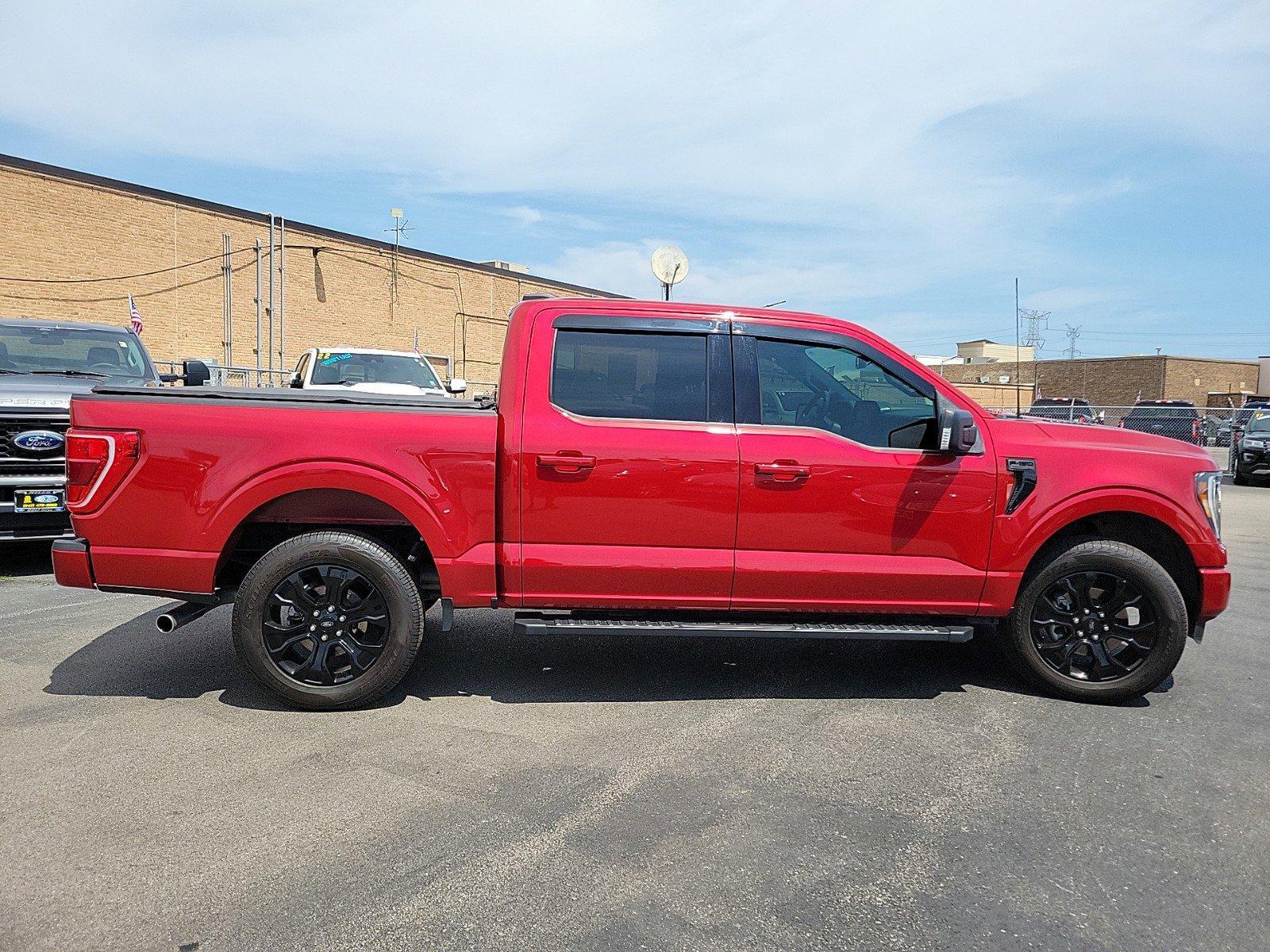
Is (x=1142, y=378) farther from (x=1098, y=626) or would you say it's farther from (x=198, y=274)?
(x=1098, y=626)

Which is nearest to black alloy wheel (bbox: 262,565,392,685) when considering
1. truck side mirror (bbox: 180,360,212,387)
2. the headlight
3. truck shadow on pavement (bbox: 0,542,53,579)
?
truck side mirror (bbox: 180,360,212,387)

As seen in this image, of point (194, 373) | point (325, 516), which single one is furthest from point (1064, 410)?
point (325, 516)

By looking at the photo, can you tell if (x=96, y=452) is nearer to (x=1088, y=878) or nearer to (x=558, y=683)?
(x=558, y=683)

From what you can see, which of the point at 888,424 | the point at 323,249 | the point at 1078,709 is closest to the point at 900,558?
the point at 888,424

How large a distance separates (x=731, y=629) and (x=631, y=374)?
1.35 metres

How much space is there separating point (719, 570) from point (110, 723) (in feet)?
9.54

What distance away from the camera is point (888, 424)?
4742 millimetres

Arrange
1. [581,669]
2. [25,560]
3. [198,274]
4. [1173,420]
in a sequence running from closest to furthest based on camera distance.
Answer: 1. [581,669]
2. [25,560]
3. [1173,420]
4. [198,274]

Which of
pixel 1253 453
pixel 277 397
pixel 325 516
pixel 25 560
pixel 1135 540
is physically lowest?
pixel 25 560

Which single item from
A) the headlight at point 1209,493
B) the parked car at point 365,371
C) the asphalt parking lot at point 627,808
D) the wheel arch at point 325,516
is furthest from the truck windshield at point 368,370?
the headlight at point 1209,493

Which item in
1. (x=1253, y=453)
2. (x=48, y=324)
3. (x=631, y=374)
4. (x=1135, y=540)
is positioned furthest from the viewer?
(x=1253, y=453)

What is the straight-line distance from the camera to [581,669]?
17.5ft

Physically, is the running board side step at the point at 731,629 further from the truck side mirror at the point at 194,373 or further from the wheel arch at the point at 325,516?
the truck side mirror at the point at 194,373

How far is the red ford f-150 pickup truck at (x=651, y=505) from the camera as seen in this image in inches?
176
